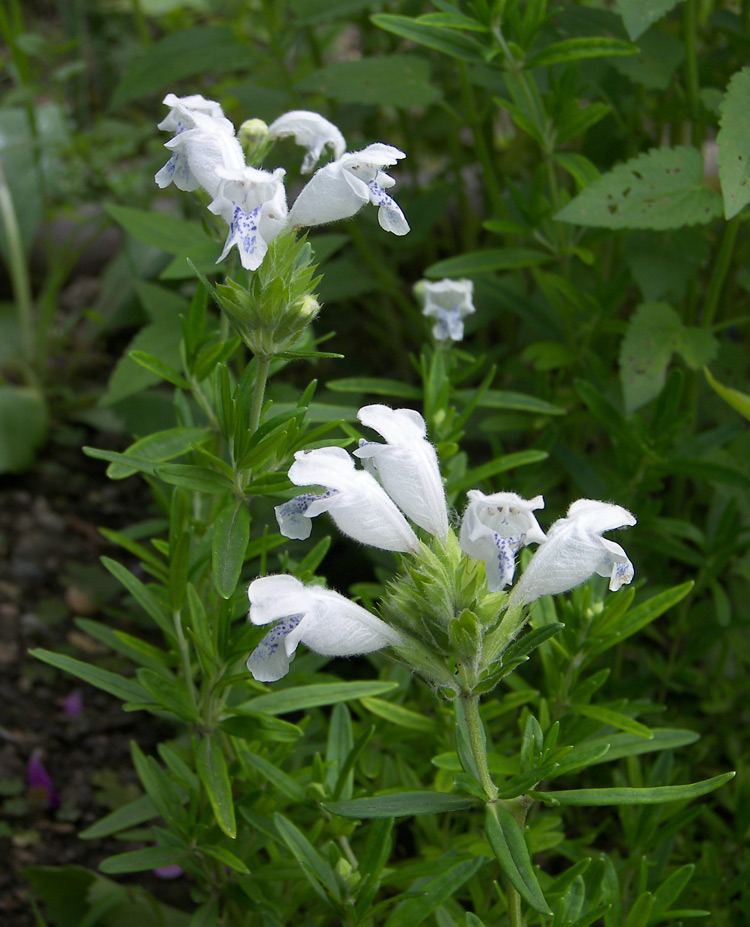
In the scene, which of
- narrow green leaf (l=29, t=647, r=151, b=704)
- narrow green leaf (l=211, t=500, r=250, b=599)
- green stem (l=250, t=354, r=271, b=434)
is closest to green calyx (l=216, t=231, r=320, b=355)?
green stem (l=250, t=354, r=271, b=434)

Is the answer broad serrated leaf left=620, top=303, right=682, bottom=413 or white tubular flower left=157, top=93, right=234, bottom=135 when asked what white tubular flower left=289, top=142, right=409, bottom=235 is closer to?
white tubular flower left=157, top=93, right=234, bottom=135

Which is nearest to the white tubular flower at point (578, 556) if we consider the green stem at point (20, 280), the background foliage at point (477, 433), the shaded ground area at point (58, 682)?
the background foliage at point (477, 433)

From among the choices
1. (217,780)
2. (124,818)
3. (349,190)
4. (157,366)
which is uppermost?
(349,190)

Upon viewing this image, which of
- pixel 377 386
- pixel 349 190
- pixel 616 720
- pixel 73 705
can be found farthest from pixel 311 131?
pixel 73 705

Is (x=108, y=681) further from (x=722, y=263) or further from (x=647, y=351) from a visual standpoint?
(x=722, y=263)

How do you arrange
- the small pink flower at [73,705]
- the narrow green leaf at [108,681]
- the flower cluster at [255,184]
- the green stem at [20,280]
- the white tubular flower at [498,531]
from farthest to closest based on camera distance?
the green stem at [20,280], the small pink flower at [73,705], the narrow green leaf at [108,681], the flower cluster at [255,184], the white tubular flower at [498,531]

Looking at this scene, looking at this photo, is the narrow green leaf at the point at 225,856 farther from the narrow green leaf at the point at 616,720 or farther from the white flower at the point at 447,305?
the white flower at the point at 447,305

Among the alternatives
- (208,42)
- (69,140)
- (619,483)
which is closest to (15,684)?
(619,483)

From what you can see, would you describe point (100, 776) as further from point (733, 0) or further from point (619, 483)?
point (733, 0)
